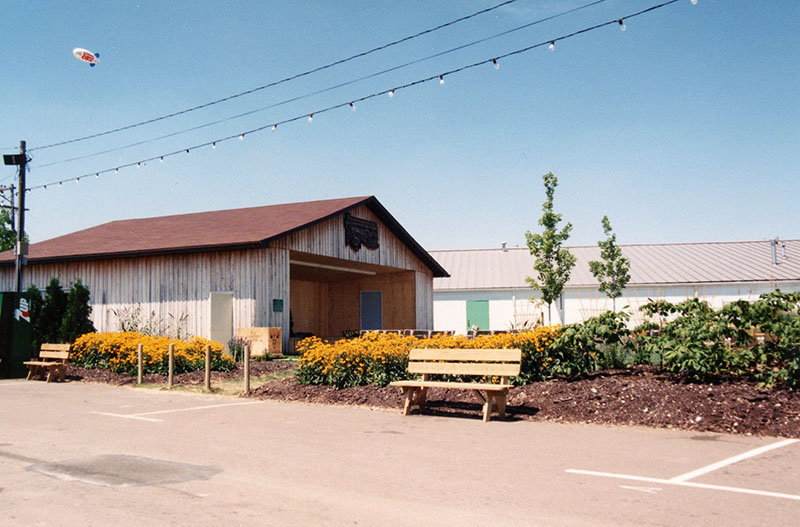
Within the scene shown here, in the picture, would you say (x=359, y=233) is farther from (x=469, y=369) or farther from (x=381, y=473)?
(x=381, y=473)

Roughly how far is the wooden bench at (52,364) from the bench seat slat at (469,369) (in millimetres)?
9830

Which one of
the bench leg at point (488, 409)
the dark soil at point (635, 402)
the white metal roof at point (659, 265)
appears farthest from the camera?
the white metal roof at point (659, 265)

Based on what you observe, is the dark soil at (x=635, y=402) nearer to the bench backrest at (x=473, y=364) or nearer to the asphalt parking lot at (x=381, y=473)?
the asphalt parking lot at (x=381, y=473)

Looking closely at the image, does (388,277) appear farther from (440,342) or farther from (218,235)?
(440,342)

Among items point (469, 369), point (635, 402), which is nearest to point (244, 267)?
point (469, 369)

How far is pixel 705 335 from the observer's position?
9.96 metres

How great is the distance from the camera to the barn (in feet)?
67.3

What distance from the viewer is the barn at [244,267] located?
20.5 metres

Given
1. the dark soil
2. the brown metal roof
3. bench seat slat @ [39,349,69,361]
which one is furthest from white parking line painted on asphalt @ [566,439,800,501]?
the brown metal roof

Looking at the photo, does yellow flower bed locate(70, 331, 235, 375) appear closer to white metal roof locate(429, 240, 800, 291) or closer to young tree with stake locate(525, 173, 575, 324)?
young tree with stake locate(525, 173, 575, 324)

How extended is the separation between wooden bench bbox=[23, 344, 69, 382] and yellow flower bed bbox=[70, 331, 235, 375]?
940mm

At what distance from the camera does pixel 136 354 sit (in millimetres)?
16875

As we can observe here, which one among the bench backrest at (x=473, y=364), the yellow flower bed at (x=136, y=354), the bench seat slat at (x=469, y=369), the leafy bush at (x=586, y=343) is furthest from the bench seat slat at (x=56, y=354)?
the leafy bush at (x=586, y=343)

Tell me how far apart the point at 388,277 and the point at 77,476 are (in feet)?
78.9
